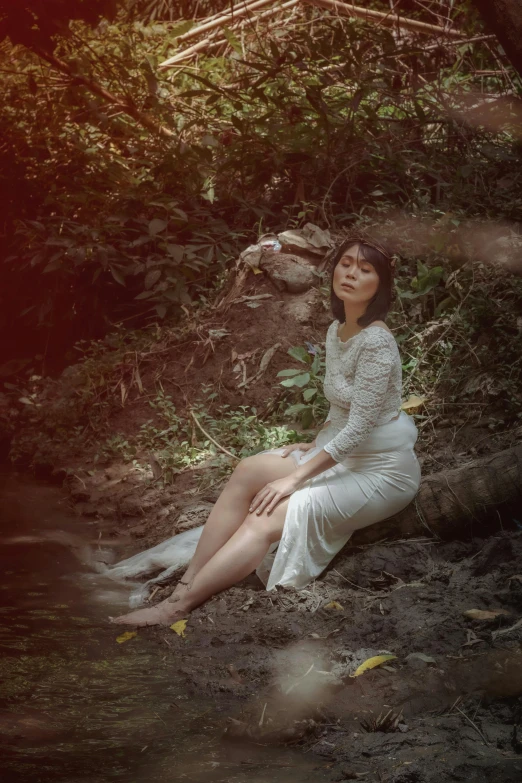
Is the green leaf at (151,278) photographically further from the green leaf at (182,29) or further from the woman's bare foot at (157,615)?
the woman's bare foot at (157,615)

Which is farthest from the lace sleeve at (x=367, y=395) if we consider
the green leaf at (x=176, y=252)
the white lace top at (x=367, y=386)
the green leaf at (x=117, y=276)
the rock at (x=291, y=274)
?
the green leaf at (x=117, y=276)

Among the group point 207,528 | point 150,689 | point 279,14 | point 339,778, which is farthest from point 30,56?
point 339,778

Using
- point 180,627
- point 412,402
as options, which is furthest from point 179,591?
point 412,402

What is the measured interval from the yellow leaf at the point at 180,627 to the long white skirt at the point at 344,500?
44 cm

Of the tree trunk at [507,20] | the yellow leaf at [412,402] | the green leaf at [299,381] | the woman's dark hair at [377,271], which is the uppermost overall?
the tree trunk at [507,20]

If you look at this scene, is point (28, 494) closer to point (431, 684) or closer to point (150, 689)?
point (150, 689)

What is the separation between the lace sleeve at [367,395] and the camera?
3.81 metres

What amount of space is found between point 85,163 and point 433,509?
5.60m

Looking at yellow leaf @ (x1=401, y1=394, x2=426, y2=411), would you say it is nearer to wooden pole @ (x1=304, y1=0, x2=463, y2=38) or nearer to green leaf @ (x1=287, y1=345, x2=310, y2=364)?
green leaf @ (x1=287, y1=345, x2=310, y2=364)

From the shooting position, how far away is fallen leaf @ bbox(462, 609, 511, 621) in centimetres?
332

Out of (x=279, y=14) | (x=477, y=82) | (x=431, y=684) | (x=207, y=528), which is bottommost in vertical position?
(x=431, y=684)

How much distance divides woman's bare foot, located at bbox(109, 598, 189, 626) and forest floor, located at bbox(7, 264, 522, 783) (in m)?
0.06

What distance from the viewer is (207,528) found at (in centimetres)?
416

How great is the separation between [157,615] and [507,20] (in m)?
2.91
